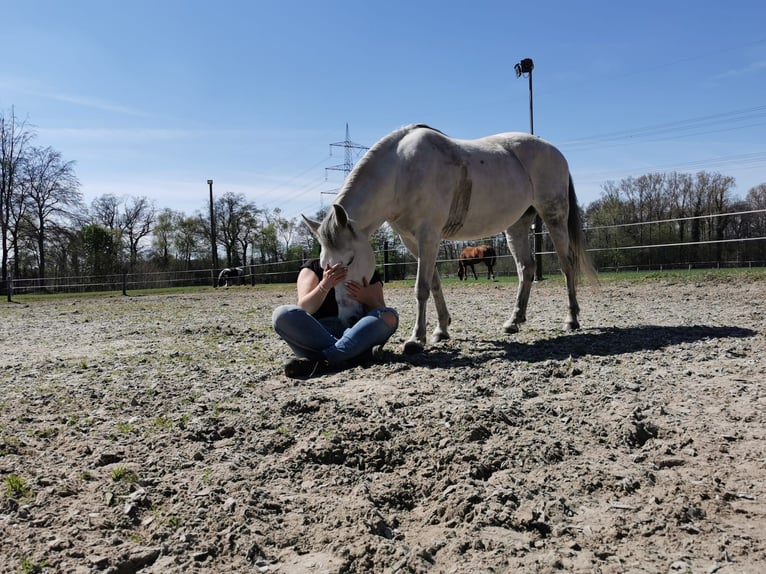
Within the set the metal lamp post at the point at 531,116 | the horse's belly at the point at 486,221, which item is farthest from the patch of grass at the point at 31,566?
the metal lamp post at the point at 531,116

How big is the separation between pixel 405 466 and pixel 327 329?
2067mm

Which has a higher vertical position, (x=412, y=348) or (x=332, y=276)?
(x=332, y=276)

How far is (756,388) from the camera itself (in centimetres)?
271

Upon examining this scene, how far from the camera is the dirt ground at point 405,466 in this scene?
4.98 ft

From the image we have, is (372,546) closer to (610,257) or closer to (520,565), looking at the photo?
(520,565)

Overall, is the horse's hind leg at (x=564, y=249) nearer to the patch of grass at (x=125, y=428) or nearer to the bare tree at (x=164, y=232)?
the patch of grass at (x=125, y=428)

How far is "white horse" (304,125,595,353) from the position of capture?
4.02 meters

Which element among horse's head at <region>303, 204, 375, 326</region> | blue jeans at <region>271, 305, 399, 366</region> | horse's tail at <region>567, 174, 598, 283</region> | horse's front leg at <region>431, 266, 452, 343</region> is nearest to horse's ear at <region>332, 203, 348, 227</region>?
horse's head at <region>303, 204, 375, 326</region>

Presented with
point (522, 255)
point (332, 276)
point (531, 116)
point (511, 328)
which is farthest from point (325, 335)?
point (531, 116)

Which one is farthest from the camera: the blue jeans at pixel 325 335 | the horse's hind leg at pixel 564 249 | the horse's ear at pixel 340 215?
the horse's hind leg at pixel 564 249

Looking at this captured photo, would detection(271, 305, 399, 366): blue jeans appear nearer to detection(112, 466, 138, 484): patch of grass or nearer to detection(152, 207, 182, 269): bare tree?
detection(112, 466, 138, 484): patch of grass

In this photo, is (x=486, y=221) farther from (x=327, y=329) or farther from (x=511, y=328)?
(x=327, y=329)

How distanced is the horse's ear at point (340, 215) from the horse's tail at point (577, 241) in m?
3.12

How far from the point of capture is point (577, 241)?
232 inches
